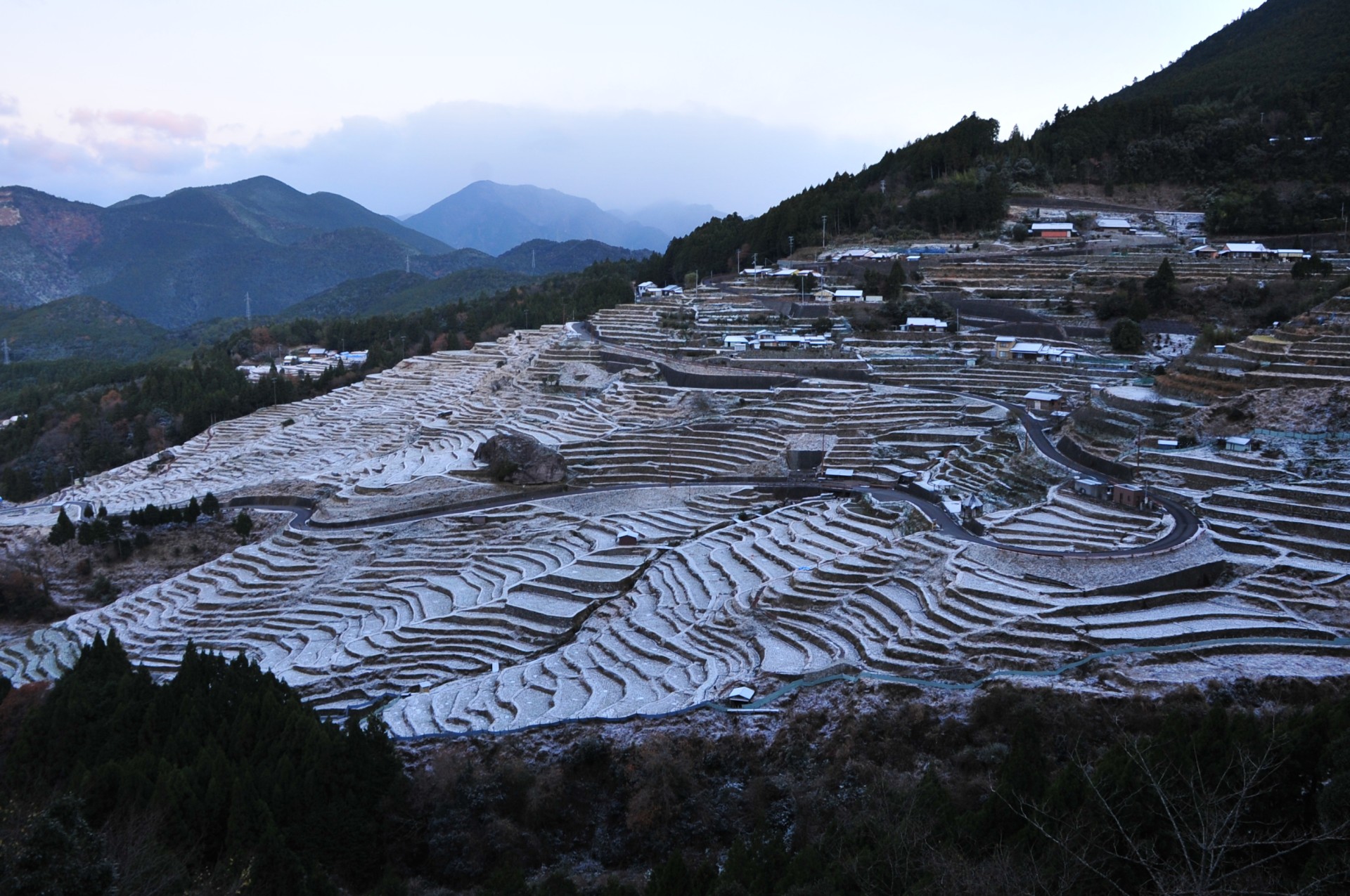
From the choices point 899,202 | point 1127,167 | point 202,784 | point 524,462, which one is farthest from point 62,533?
point 1127,167

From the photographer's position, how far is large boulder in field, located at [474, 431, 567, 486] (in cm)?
2320

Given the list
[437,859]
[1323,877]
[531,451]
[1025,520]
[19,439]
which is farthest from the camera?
[19,439]

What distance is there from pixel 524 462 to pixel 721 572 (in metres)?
8.34

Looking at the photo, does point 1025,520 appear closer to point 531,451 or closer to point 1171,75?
point 531,451

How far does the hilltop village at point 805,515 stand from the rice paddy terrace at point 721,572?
0.07 metres

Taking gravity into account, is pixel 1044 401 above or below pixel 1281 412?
below

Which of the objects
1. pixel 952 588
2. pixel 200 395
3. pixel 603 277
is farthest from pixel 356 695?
pixel 603 277

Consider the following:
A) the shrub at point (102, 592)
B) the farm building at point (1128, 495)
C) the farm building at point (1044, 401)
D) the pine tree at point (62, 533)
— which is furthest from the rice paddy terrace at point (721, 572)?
the pine tree at point (62, 533)

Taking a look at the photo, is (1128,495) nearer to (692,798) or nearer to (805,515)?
(805,515)

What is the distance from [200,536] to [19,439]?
947 inches

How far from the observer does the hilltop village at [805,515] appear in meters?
12.7

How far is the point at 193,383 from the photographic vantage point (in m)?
45.1

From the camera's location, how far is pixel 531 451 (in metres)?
23.5

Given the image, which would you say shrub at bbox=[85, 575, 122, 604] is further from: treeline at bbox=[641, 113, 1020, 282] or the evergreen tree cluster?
treeline at bbox=[641, 113, 1020, 282]
